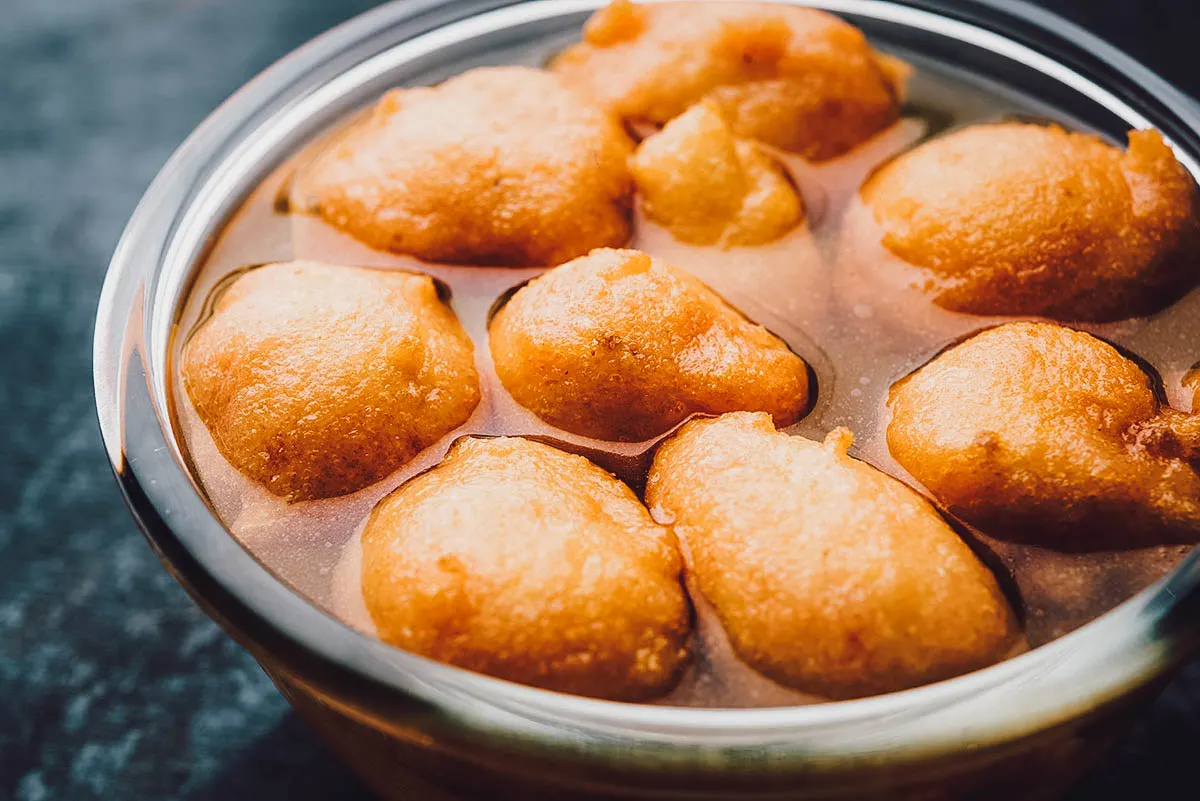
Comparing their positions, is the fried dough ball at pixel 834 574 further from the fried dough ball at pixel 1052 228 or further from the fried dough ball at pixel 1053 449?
the fried dough ball at pixel 1052 228

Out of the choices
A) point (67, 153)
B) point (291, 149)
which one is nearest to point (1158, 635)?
point (291, 149)

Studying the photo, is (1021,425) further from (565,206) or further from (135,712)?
(135,712)

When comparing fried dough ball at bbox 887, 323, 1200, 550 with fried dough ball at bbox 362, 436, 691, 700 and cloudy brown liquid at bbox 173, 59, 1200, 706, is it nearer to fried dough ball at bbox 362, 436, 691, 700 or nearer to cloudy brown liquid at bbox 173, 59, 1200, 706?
cloudy brown liquid at bbox 173, 59, 1200, 706

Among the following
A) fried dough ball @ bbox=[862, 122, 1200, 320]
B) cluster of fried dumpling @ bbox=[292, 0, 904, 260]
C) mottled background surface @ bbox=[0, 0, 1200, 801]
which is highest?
cluster of fried dumpling @ bbox=[292, 0, 904, 260]

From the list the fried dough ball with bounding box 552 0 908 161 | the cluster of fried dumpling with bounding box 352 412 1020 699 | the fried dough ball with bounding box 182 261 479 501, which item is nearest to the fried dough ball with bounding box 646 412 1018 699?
the cluster of fried dumpling with bounding box 352 412 1020 699

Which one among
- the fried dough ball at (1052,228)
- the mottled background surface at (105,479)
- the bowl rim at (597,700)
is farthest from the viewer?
the mottled background surface at (105,479)

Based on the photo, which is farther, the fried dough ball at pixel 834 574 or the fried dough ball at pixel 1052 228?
Answer: the fried dough ball at pixel 1052 228

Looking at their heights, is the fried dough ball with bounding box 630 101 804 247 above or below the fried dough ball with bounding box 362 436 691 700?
above

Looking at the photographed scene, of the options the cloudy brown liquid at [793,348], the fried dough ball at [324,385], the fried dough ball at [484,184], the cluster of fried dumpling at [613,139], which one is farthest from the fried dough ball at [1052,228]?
the fried dough ball at [324,385]
